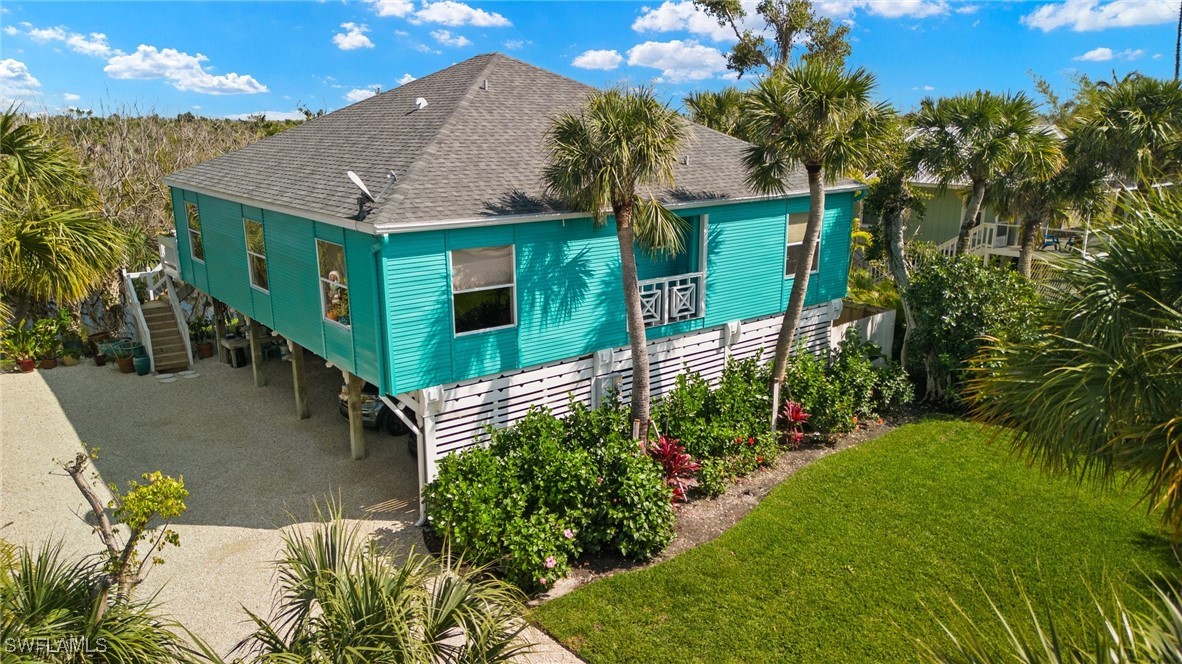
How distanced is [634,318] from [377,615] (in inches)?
289

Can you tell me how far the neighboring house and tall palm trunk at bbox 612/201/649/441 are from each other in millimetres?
1052

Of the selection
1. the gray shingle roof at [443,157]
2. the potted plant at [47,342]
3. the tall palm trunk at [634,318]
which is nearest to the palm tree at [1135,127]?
the gray shingle roof at [443,157]

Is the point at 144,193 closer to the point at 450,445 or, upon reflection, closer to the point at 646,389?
the point at 450,445

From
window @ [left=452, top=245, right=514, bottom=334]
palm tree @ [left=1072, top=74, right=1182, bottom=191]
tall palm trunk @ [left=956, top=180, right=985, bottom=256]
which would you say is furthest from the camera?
tall palm trunk @ [left=956, top=180, right=985, bottom=256]

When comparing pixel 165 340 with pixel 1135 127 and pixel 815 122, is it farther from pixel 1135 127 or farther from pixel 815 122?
pixel 1135 127

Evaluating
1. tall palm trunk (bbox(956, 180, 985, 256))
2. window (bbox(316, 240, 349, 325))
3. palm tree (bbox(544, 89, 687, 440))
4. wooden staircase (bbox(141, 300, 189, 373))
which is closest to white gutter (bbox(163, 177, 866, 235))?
window (bbox(316, 240, 349, 325))

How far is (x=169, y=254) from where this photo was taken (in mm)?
20438

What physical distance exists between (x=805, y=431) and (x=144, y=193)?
24.5 metres

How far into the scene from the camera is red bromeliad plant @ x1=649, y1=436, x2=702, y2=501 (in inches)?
496

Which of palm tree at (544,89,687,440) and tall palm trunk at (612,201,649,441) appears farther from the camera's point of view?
tall palm trunk at (612,201,649,441)

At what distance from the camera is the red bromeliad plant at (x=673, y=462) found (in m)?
12.6

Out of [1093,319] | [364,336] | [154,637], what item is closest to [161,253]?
[364,336]

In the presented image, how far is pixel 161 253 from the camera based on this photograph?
20766mm

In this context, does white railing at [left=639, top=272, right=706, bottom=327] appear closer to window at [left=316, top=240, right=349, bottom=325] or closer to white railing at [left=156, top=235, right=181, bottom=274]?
window at [left=316, top=240, right=349, bottom=325]
